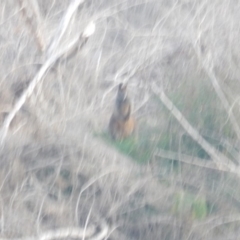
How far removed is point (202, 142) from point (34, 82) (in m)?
1.12

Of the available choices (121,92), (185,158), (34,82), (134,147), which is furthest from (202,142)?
(34,82)

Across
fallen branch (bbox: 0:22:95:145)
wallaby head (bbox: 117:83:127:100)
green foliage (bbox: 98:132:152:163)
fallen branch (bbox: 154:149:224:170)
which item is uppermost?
fallen branch (bbox: 0:22:95:145)

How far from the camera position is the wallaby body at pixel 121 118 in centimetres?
460

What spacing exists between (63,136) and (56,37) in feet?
2.10

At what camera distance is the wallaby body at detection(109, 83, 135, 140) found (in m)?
4.60

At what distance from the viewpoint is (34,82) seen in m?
4.46

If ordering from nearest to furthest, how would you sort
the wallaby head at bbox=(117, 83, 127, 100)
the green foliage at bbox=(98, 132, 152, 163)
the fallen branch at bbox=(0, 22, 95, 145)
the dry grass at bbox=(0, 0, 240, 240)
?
the dry grass at bbox=(0, 0, 240, 240), the fallen branch at bbox=(0, 22, 95, 145), the green foliage at bbox=(98, 132, 152, 163), the wallaby head at bbox=(117, 83, 127, 100)

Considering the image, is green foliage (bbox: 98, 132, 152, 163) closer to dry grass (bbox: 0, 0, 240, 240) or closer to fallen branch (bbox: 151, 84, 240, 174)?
dry grass (bbox: 0, 0, 240, 240)

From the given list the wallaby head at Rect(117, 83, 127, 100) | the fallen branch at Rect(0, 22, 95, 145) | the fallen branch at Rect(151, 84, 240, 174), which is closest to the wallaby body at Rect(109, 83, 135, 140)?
the wallaby head at Rect(117, 83, 127, 100)

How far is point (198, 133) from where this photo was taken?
4477 millimetres

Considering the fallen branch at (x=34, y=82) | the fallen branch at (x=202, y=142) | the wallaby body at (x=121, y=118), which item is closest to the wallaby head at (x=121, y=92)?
the wallaby body at (x=121, y=118)

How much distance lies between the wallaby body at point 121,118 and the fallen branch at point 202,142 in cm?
24

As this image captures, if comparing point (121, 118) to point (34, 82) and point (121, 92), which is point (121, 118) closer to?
point (121, 92)

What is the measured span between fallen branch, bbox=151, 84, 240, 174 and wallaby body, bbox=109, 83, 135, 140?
242 millimetres
